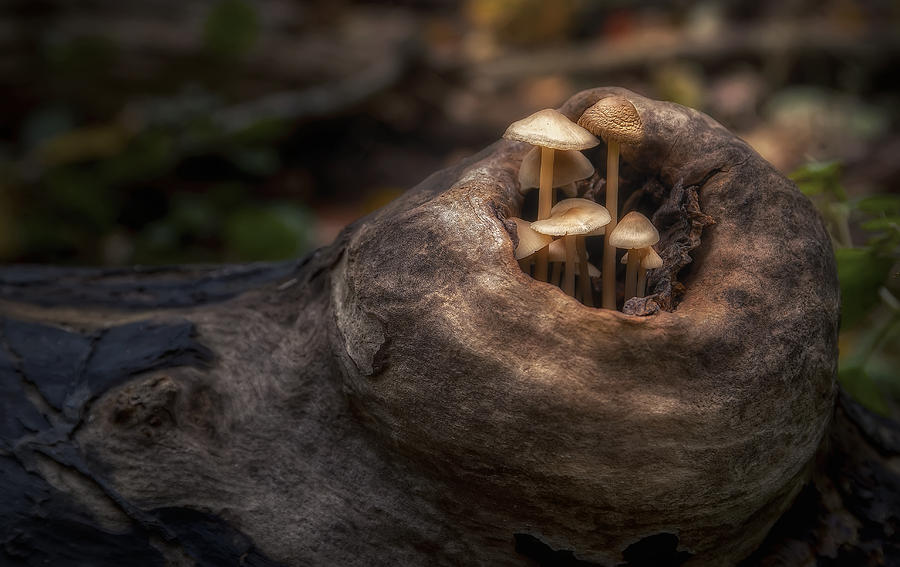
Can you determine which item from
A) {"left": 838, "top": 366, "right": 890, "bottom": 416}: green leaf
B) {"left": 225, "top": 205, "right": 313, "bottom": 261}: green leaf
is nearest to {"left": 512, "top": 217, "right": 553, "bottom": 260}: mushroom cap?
{"left": 838, "top": 366, "right": 890, "bottom": 416}: green leaf

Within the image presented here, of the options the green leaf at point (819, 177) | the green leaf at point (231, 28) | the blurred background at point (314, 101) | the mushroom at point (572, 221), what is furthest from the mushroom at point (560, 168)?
the green leaf at point (231, 28)

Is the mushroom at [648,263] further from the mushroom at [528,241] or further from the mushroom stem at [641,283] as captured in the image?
the mushroom at [528,241]

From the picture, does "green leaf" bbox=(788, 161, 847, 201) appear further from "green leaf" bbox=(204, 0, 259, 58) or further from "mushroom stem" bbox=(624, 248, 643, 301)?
"green leaf" bbox=(204, 0, 259, 58)

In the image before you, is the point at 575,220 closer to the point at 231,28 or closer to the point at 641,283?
the point at 641,283

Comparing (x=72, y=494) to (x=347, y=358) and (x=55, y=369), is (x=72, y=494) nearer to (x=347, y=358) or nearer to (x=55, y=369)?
(x=55, y=369)

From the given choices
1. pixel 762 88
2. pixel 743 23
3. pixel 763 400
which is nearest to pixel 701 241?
pixel 763 400

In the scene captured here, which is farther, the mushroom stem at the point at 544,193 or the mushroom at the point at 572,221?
the mushroom stem at the point at 544,193
